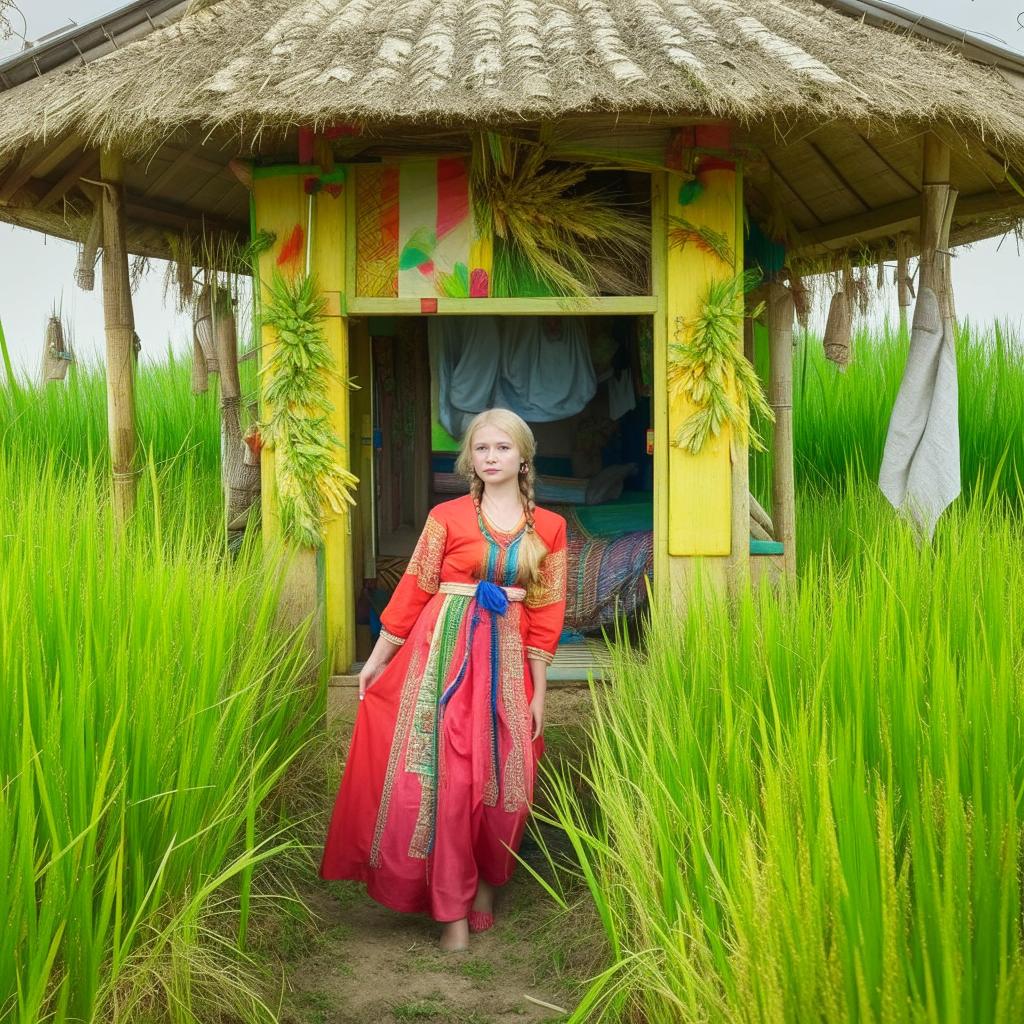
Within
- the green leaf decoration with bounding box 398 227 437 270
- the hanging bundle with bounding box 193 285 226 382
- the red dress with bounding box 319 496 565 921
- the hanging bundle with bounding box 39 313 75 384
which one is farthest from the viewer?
the hanging bundle with bounding box 39 313 75 384

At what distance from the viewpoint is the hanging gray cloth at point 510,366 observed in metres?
6.62

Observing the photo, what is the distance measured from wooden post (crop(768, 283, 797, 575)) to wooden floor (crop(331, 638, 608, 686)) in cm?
135

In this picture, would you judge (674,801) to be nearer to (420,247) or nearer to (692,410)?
(692,410)

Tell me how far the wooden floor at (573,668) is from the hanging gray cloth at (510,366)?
1516 mm

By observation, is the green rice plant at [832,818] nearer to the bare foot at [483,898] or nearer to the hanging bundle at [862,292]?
the bare foot at [483,898]

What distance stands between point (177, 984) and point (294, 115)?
10.0 ft

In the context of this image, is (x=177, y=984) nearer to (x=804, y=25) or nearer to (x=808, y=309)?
(x=804, y=25)

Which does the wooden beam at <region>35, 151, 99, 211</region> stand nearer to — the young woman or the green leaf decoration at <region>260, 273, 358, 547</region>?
the green leaf decoration at <region>260, 273, 358, 547</region>

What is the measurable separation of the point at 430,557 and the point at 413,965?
1.25 metres

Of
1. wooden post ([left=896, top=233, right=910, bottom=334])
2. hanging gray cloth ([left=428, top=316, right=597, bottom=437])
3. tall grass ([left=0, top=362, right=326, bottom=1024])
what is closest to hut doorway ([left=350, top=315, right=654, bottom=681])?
hanging gray cloth ([left=428, top=316, right=597, bottom=437])

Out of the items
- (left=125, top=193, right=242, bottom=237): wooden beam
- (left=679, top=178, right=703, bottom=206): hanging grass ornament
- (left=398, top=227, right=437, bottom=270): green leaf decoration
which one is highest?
(left=125, top=193, right=242, bottom=237): wooden beam

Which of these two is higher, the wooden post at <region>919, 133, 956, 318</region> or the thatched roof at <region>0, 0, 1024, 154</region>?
the thatched roof at <region>0, 0, 1024, 154</region>

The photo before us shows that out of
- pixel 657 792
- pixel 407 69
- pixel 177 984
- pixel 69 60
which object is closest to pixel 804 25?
pixel 407 69

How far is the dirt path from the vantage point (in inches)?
130
